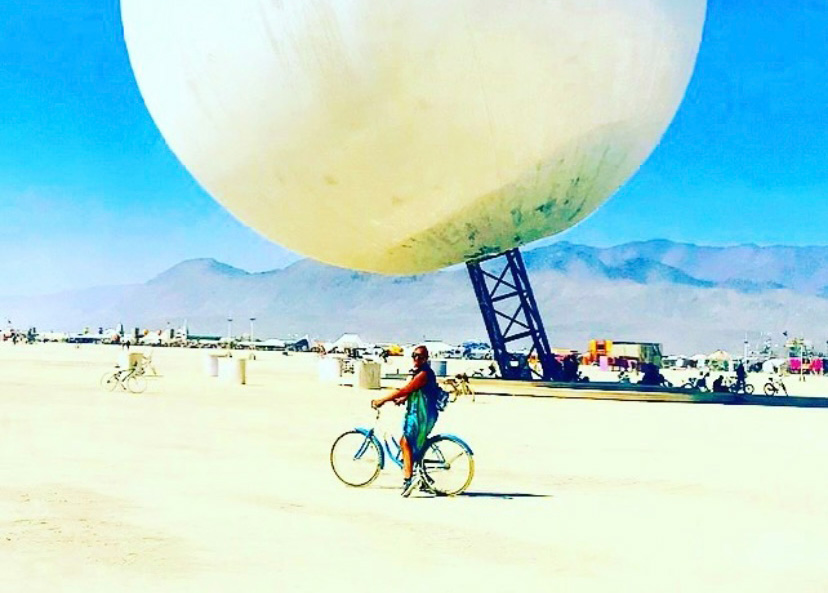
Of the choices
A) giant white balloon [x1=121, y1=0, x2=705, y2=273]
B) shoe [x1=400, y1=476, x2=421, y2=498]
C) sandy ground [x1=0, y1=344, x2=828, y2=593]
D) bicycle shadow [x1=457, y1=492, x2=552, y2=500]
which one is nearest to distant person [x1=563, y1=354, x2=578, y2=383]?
giant white balloon [x1=121, y1=0, x2=705, y2=273]

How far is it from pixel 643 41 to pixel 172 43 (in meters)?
8.40

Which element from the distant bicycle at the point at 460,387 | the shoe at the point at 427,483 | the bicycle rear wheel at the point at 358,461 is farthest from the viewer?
the distant bicycle at the point at 460,387

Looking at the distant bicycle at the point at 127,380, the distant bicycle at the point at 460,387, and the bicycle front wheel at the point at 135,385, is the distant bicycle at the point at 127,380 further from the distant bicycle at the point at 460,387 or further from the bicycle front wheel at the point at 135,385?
the distant bicycle at the point at 460,387

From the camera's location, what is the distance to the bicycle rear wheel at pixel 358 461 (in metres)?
8.88

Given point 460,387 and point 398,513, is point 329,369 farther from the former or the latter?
point 398,513

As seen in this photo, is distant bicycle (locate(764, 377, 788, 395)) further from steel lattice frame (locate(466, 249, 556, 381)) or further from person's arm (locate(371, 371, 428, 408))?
person's arm (locate(371, 371, 428, 408))

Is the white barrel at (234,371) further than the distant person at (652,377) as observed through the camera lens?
No

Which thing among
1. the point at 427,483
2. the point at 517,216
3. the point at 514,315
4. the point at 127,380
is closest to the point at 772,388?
the point at 514,315

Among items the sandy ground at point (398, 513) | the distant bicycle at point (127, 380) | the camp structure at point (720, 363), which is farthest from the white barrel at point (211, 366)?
the camp structure at point (720, 363)

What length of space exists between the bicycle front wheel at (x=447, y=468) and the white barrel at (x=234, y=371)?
18201 millimetres

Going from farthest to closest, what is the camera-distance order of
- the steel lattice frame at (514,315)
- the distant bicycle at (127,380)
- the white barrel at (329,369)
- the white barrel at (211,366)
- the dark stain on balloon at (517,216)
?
the white barrel at (211,366) < the white barrel at (329,369) < the steel lattice frame at (514,315) < the distant bicycle at (127,380) < the dark stain on balloon at (517,216)

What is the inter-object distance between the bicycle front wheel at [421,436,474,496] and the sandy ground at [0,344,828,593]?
0.24 m

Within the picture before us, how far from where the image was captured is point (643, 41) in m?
17.0

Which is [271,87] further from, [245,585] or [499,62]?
[245,585]
